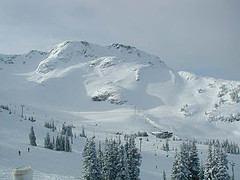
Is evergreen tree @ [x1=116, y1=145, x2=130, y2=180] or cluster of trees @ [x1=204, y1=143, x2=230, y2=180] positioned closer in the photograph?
cluster of trees @ [x1=204, y1=143, x2=230, y2=180]

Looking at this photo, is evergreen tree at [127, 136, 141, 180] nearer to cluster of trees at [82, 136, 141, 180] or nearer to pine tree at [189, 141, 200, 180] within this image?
cluster of trees at [82, 136, 141, 180]

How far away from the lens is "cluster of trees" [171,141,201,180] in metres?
37.9

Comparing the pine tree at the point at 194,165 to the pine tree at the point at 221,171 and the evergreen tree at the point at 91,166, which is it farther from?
the evergreen tree at the point at 91,166

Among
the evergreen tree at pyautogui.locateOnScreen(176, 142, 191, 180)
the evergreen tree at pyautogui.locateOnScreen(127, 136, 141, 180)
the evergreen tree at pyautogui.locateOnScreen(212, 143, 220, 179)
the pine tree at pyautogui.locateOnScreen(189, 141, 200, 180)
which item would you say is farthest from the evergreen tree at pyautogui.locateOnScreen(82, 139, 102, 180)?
the evergreen tree at pyautogui.locateOnScreen(212, 143, 220, 179)

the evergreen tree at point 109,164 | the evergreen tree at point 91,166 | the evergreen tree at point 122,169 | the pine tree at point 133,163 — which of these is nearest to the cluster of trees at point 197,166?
the evergreen tree at point 122,169

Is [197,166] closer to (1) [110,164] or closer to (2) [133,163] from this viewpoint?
(2) [133,163]

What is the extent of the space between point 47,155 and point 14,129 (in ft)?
143

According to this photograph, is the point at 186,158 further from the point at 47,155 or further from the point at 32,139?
the point at 32,139

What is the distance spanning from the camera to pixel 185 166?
126ft

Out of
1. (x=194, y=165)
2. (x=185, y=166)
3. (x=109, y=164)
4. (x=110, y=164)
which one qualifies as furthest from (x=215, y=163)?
(x=109, y=164)

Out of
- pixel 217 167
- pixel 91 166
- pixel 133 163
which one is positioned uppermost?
pixel 217 167

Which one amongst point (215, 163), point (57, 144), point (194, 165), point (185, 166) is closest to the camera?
point (215, 163)

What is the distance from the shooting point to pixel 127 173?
137ft

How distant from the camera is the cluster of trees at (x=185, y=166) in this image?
37.9 metres
